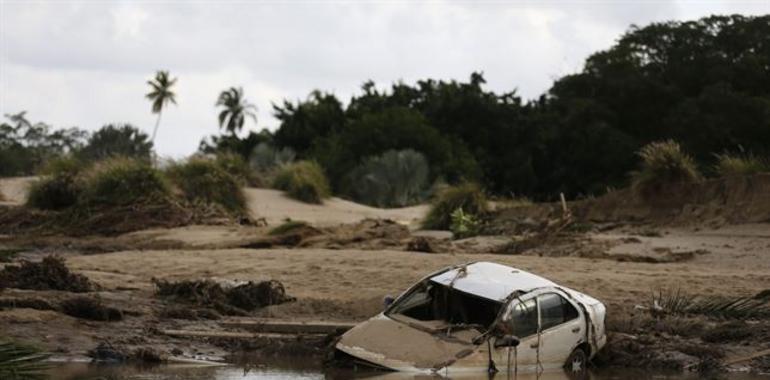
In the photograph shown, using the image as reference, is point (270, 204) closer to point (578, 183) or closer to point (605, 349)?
point (578, 183)

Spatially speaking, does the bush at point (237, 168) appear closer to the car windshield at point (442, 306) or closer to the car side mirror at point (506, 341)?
the car windshield at point (442, 306)

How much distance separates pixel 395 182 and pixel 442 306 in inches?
1469

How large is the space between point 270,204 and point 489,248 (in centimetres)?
1501

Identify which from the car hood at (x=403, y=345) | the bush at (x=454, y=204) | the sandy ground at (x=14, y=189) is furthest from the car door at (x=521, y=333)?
the sandy ground at (x=14, y=189)

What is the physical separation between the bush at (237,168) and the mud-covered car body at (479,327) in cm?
2652

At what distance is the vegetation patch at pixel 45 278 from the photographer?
21625 millimetres

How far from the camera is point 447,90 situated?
7512cm

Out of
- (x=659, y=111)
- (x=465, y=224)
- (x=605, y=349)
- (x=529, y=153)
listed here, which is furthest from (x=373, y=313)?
(x=529, y=153)

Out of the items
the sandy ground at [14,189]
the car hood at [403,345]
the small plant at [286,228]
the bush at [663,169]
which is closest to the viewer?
the car hood at [403,345]

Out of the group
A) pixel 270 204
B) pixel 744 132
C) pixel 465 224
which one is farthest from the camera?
pixel 744 132

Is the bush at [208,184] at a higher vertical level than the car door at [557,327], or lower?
higher

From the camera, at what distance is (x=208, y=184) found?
40.8 metres

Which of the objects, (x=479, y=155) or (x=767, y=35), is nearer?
(x=767, y=35)

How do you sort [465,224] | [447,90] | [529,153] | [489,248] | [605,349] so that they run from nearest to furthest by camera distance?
[605,349] → [489,248] → [465,224] → [529,153] → [447,90]
